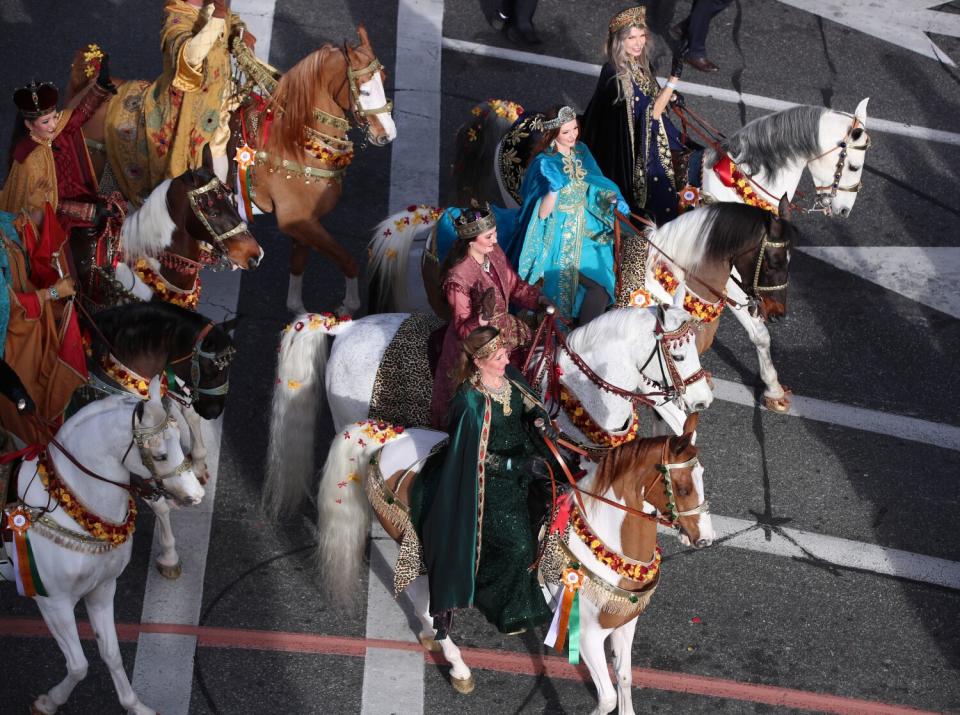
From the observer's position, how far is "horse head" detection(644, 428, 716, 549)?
6.29m

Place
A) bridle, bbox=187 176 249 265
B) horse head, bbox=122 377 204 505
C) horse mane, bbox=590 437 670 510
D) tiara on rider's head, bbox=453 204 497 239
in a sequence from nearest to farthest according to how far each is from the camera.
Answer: horse head, bbox=122 377 204 505 → horse mane, bbox=590 437 670 510 → tiara on rider's head, bbox=453 204 497 239 → bridle, bbox=187 176 249 265

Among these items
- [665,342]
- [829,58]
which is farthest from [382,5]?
[665,342]

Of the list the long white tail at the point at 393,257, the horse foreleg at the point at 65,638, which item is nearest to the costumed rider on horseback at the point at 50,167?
the long white tail at the point at 393,257

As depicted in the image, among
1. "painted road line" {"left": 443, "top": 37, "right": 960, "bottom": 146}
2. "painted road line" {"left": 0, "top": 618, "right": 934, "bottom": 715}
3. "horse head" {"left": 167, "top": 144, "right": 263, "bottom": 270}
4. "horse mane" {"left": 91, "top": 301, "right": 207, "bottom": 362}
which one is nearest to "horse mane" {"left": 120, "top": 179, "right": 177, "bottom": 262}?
"horse head" {"left": 167, "top": 144, "right": 263, "bottom": 270}

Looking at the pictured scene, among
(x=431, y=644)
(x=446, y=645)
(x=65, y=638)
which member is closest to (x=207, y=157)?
(x=65, y=638)

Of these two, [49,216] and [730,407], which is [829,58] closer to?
[730,407]

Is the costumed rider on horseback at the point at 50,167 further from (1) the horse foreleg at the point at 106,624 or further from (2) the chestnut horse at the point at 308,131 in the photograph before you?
(1) the horse foreleg at the point at 106,624

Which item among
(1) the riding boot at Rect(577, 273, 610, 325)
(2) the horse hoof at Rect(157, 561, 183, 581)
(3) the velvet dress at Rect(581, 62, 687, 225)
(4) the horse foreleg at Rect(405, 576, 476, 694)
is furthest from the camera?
(3) the velvet dress at Rect(581, 62, 687, 225)

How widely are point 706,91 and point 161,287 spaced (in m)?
8.38

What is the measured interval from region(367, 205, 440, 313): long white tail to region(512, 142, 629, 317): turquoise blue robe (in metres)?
0.88

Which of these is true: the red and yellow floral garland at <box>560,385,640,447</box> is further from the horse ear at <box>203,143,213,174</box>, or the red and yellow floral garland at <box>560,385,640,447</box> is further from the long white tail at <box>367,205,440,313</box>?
the horse ear at <box>203,143,213,174</box>

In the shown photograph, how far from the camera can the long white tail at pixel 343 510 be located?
7.40 meters

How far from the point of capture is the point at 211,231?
8.20 m

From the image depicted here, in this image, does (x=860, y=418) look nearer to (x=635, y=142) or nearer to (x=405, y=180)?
(x=635, y=142)
